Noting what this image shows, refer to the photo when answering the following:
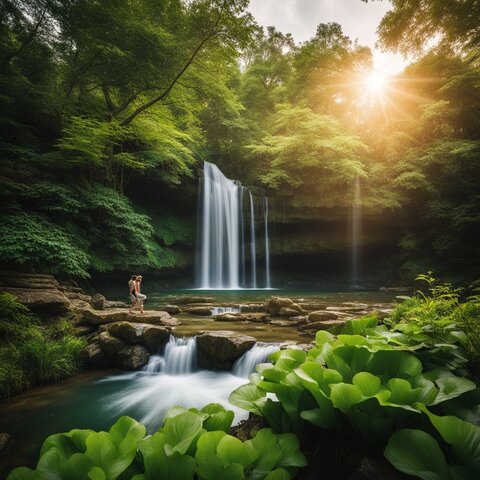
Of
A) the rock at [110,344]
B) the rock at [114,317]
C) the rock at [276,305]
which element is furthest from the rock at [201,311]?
the rock at [110,344]

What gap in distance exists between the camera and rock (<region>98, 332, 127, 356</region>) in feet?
18.8

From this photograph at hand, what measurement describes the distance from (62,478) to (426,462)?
135 cm

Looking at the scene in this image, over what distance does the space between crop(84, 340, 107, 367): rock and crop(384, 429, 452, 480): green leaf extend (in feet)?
19.1

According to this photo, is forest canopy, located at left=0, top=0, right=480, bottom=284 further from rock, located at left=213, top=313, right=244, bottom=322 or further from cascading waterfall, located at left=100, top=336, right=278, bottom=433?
rock, located at left=213, top=313, right=244, bottom=322

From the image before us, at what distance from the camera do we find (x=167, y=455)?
1.10 meters

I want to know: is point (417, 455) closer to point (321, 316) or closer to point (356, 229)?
point (321, 316)

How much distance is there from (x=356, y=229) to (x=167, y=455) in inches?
853

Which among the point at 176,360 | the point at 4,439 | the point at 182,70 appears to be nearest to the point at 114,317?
the point at 176,360

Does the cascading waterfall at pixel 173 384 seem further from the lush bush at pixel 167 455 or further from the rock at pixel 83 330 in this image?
the lush bush at pixel 167 455

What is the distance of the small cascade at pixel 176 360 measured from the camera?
573 cm

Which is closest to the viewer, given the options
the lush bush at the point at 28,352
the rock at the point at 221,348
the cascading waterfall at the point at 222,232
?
the lush bush at the point at 28,352

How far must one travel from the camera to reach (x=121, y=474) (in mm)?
1164

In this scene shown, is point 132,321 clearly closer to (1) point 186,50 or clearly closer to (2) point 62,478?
(2) point 62,478

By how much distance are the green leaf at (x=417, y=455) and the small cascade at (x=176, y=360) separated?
16.9ft
